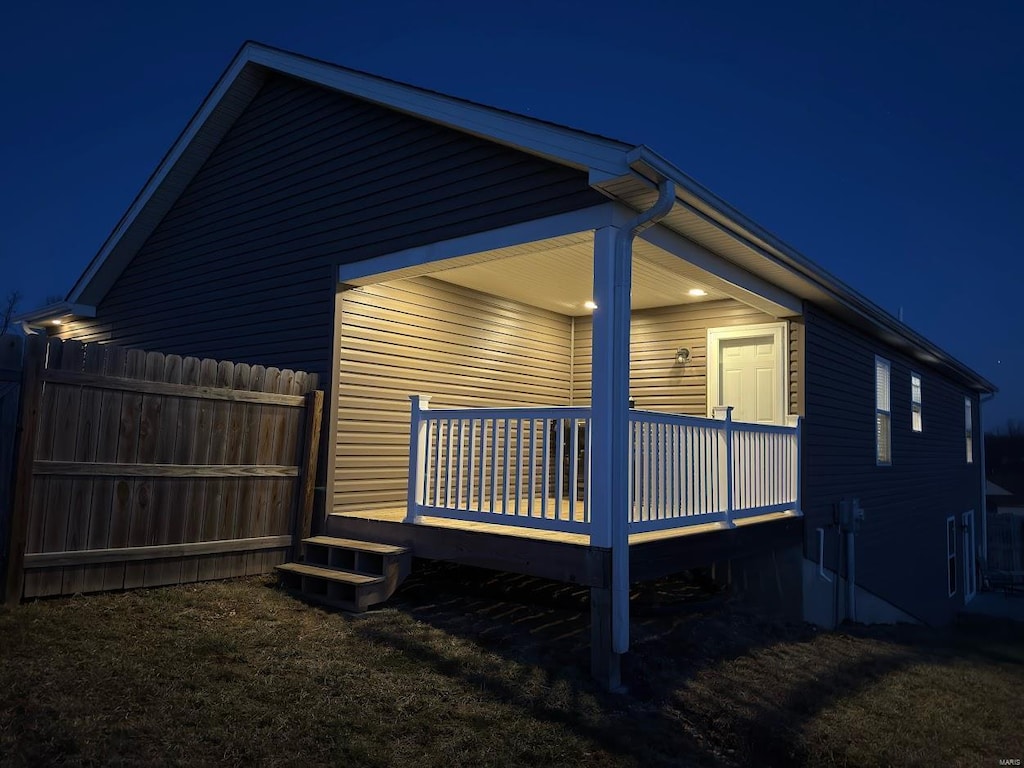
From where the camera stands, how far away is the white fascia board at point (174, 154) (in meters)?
8.51

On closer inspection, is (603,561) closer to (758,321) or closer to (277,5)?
(758,321)

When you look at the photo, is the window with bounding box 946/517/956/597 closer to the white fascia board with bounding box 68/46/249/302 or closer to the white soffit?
the white soffit

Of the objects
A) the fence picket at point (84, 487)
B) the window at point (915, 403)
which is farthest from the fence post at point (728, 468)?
the window at point (915, 403)

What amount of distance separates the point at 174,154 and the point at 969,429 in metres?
17.8

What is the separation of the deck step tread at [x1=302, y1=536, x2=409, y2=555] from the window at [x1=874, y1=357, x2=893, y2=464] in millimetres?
7684

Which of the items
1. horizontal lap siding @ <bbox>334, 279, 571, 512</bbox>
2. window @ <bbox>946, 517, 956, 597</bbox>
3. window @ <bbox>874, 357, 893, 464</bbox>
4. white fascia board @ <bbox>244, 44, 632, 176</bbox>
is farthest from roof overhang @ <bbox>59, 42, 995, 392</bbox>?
window @ <bbox>946, 517, 956, 597</bbox>

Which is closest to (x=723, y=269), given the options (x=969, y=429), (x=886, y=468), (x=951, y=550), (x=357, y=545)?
(x=357, y=545)

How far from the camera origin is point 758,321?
8641 mm

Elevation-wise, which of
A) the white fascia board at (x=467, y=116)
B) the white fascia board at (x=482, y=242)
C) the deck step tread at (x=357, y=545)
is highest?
the white fascia board at (x=467, y=116)

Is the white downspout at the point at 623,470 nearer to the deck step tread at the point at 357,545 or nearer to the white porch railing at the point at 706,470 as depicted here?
the white porch railing at the point at 706,470

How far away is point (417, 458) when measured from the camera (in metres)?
6.18

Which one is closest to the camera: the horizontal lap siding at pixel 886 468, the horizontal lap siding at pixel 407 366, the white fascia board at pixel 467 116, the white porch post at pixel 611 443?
the white porch post at pixel 611 443

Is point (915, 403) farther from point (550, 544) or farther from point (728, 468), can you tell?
point (550, 544)

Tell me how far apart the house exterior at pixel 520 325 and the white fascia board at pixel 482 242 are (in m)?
0.02
